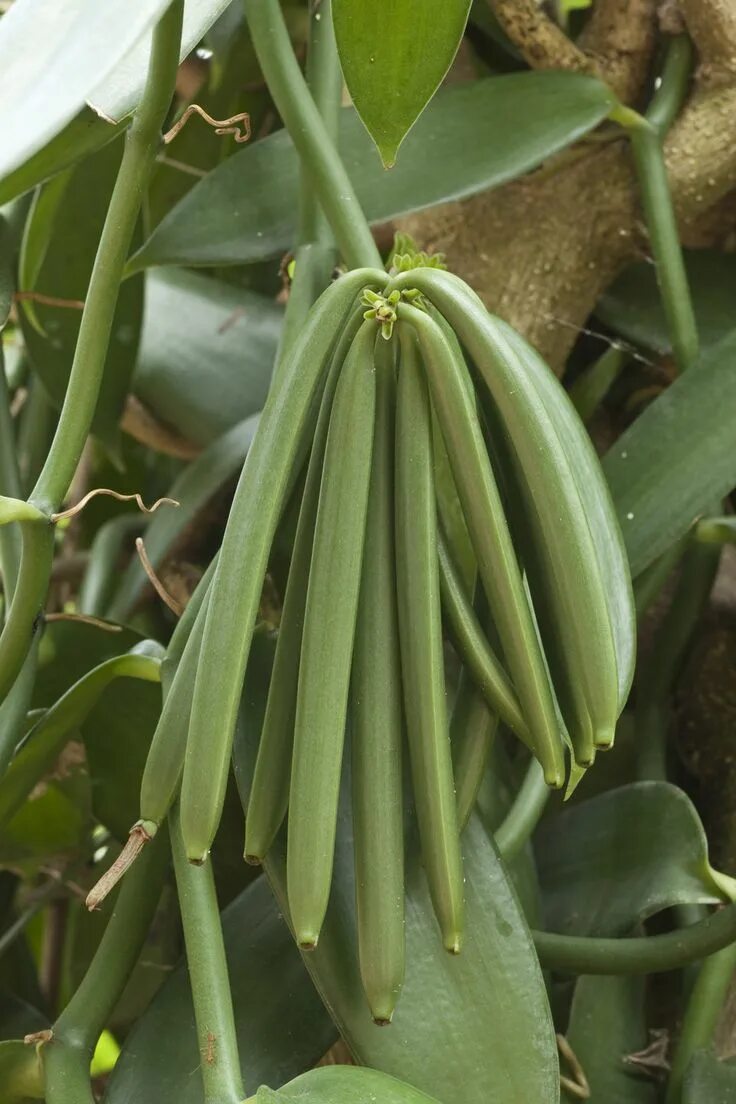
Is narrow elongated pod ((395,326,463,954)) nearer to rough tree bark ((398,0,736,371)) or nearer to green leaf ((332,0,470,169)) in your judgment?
green leaf ((332,0,470,169))

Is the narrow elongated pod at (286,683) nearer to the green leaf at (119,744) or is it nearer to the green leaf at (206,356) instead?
the green leaf at (119,744)

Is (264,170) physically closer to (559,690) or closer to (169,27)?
(169,27)

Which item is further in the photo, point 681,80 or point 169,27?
point 681,80

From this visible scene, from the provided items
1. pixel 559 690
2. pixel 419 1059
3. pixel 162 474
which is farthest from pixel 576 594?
pixel 162 474

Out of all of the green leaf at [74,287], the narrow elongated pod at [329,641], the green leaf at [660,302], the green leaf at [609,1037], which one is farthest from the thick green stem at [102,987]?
the green leaf at [660,302]

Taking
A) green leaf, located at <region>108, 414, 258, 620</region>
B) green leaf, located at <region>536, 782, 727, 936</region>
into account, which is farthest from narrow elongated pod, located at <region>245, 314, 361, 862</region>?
green leaf, located at <region>108, 414, 258, 620</region>

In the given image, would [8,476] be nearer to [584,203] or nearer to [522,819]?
[522,819]
